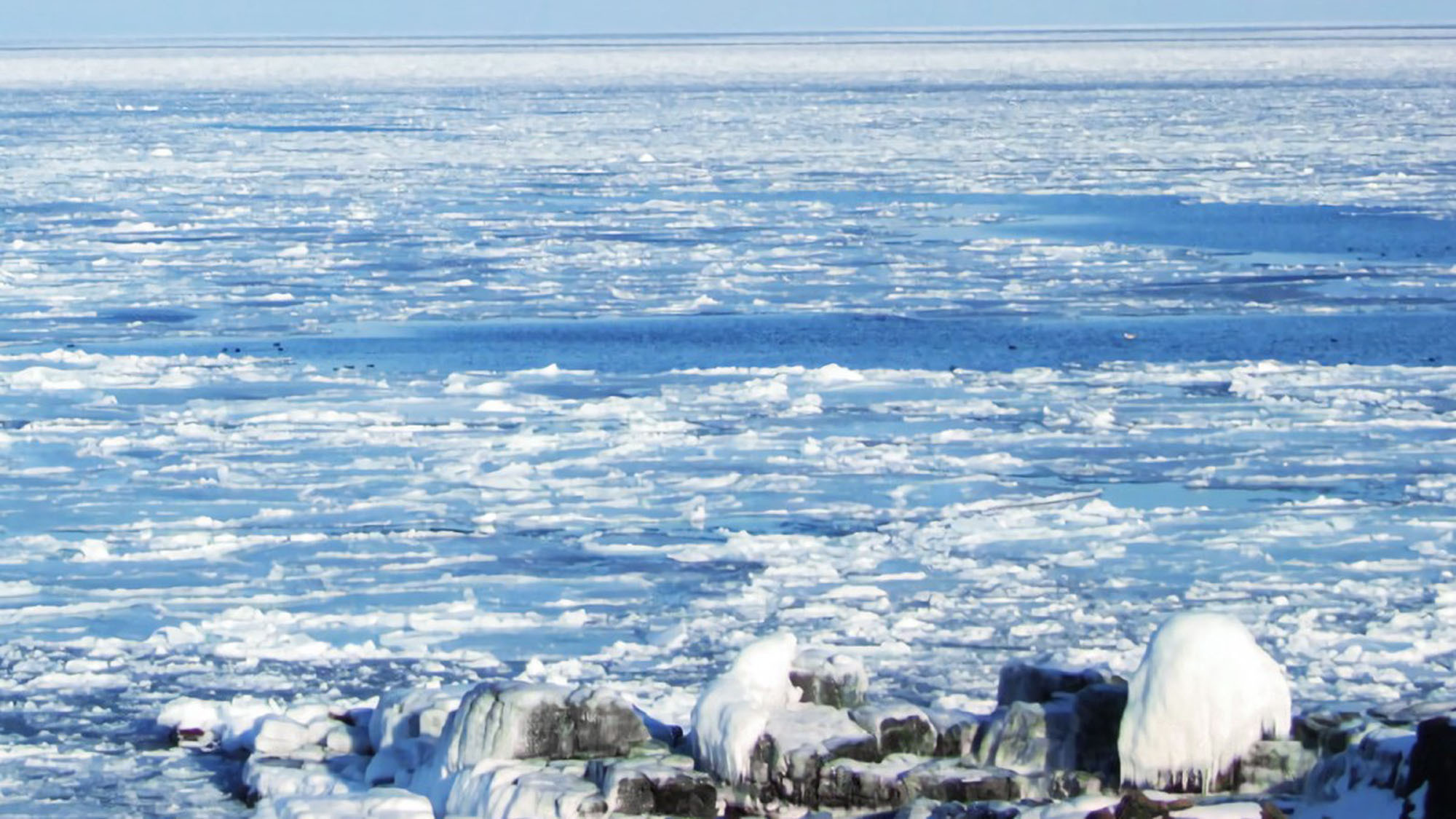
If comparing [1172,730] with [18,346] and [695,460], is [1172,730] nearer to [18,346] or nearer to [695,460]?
[695,460]

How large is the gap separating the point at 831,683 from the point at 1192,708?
92 centimetres

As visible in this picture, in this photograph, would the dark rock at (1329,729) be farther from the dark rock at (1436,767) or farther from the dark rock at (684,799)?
the dark rock at (684,799)

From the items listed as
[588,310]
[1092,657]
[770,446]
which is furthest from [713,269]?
[1092,657]

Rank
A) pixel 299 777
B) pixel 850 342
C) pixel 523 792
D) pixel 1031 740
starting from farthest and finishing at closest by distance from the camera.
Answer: pixel 850 342 < pixel 299 777 < pixel 1031 740 < pixel 523 792

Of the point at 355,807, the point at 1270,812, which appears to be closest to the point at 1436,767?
the point at 1270,812

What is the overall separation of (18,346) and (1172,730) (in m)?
8.02

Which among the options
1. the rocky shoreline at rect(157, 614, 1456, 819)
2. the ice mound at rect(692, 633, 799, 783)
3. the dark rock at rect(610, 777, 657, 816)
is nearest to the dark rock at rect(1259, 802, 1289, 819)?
the rocky shoreline at rect(157, 614, 1456, 819)

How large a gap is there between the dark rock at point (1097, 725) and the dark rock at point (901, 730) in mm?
320

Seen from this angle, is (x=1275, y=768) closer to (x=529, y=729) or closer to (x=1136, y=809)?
(x=1136, y=809)

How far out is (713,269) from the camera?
1385 cm

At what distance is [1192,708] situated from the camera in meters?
4.61

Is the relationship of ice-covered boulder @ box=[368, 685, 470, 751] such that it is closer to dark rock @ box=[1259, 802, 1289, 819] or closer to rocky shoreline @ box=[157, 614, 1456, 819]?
rocky shoreline @ box=[157, 614, 1456, 819]

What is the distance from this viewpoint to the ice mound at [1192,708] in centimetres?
461

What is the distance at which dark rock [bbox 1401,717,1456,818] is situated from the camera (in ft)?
13.9
